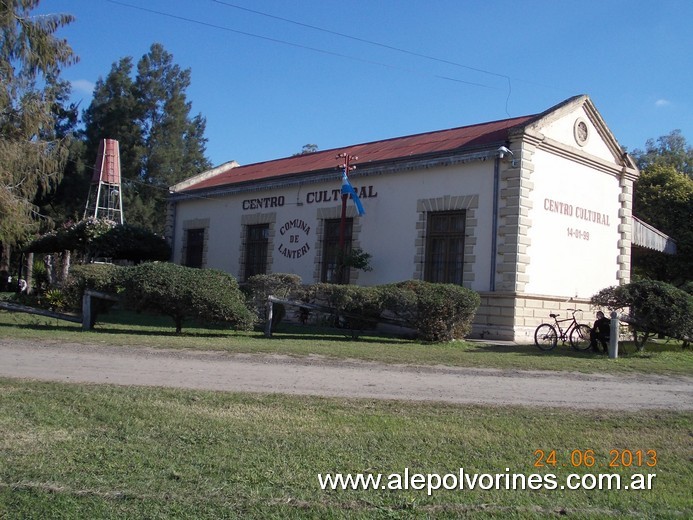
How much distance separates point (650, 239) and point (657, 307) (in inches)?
388

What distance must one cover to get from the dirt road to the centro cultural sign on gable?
6.86 meters

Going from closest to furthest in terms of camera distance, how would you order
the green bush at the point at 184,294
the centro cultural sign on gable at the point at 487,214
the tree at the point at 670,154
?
1. the green bush at the point at 184,294
2. the centro cultural sign on gable at the point at 487,214
3. the tree at the point at 670,154

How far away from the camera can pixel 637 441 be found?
19.7ft

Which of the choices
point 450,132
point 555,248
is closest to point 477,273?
point 555,248

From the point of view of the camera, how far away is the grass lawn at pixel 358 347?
11.6 meters

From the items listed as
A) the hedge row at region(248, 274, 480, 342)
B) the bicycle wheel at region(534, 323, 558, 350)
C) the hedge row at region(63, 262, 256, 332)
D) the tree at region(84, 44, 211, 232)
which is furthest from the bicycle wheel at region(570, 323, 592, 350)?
the tree at region(84, 44, 211, 232)

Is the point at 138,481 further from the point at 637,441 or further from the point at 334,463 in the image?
the point at 637,441

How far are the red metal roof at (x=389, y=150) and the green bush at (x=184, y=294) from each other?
7947 mm

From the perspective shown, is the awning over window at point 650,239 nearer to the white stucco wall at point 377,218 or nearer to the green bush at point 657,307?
the white stucco wall at point 377,218

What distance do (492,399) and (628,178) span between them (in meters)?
15.5

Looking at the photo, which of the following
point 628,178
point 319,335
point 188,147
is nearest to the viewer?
point 319,335

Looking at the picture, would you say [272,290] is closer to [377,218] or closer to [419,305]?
[419,305]

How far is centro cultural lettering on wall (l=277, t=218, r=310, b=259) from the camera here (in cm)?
2275

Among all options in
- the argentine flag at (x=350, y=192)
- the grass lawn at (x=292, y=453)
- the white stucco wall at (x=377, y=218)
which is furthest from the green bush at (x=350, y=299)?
the grass lawn at (x=292, y=453)
